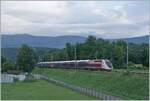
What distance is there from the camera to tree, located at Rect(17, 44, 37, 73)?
274 ft

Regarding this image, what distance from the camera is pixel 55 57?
113 meters

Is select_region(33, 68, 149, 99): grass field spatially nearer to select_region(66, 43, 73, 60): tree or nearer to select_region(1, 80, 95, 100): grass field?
select_region(1, 80, 95, 100): grass field

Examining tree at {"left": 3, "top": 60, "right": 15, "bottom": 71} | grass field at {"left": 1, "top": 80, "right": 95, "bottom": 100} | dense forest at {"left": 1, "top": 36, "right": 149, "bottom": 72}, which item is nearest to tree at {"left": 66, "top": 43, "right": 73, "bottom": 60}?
dense forest at {"left": 1, "top": 36, "right": 149, "bottom": 72}

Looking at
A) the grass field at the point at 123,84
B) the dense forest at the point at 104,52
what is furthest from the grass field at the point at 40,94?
the dense forest at the point at 104,52

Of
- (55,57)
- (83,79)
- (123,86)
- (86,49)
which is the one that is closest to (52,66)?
(86,49)

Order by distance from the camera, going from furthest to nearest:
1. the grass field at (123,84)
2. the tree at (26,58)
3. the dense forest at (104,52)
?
the tree at (26,58) < the dense forest at (104,52) < the grass field at (123,84)

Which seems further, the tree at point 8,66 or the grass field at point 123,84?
the tree at point 8,66

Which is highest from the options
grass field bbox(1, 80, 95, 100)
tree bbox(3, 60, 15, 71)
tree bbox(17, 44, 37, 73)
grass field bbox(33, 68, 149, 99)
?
tree bbox(17, 44, 37, 73)

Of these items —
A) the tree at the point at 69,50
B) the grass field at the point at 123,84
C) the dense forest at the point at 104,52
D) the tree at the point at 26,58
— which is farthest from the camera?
the tree at the point at 69,50

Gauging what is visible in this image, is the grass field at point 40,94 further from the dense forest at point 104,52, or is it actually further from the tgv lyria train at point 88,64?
the dense forest at point 104,52

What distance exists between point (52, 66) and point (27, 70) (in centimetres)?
1016

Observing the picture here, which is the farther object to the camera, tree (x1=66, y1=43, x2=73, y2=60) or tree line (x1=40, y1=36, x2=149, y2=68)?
tree (x1=66, y1=43, x2=73, y2=60)

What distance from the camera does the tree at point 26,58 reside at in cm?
8347

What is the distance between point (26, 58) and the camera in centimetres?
8350
